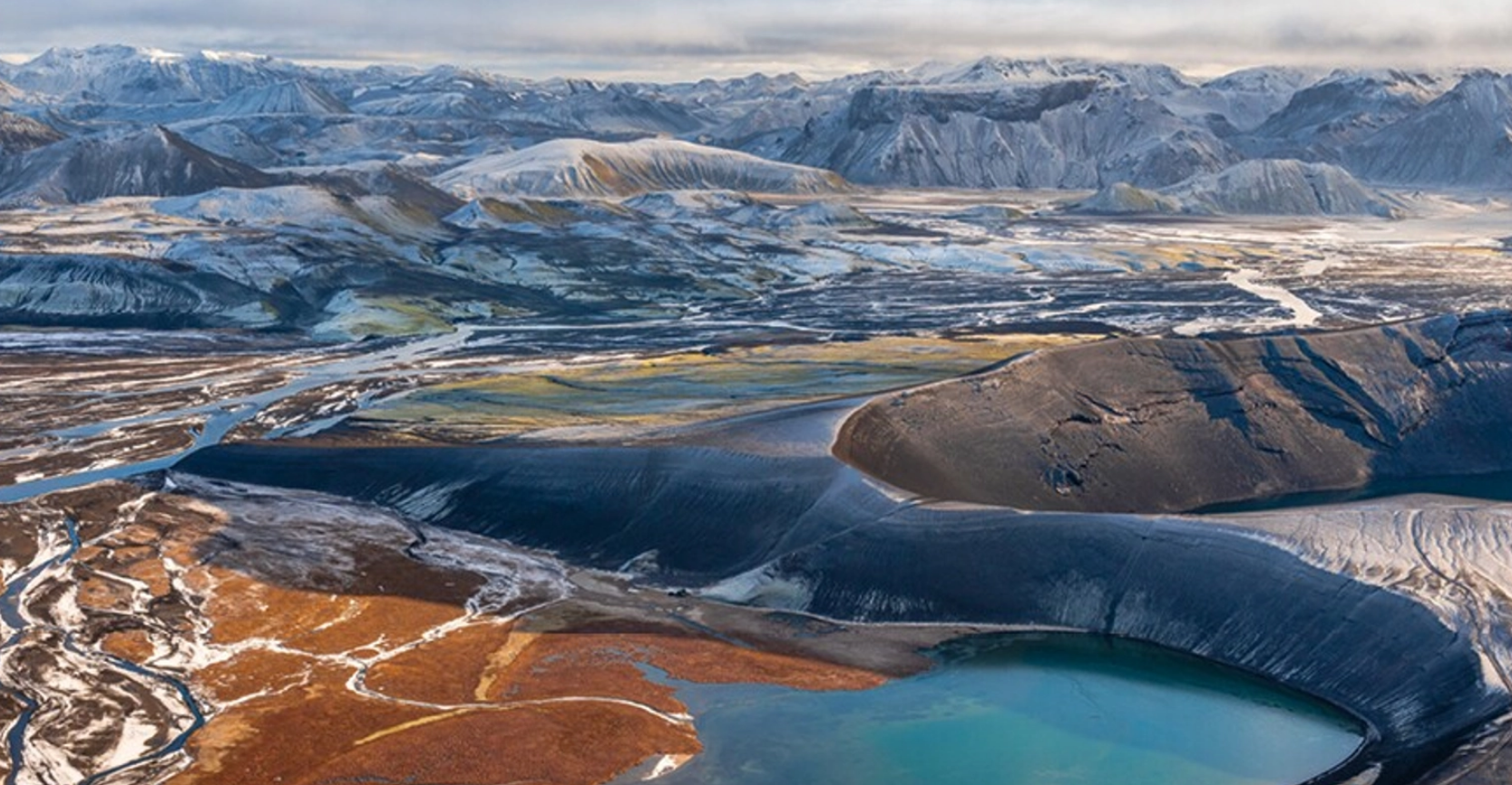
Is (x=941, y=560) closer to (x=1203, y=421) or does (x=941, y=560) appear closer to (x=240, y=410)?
(x=1203, y=421)

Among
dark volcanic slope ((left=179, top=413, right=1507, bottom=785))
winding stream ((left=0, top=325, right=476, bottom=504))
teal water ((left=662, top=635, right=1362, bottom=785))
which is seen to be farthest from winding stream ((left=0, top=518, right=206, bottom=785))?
dark volcanic slope ((left=179, top=413, right=1507, bottom=785))

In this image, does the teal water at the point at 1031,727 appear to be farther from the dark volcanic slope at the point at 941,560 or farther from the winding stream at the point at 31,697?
the winding stream at the point at 31,697

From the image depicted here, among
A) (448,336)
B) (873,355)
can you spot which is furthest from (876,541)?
(448,336)

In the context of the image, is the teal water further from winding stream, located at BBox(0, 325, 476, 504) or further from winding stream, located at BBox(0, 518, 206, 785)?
winding stream, located at BBox(0, 325, 476, 504)

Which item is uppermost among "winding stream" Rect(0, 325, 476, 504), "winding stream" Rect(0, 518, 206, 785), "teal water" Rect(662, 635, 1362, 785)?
"winding stream" Rect(0, 518, 206, 785)

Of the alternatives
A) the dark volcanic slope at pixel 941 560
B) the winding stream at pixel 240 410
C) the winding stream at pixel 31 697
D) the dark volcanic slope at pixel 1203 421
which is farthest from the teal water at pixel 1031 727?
the winding stream at pixel 240 410
